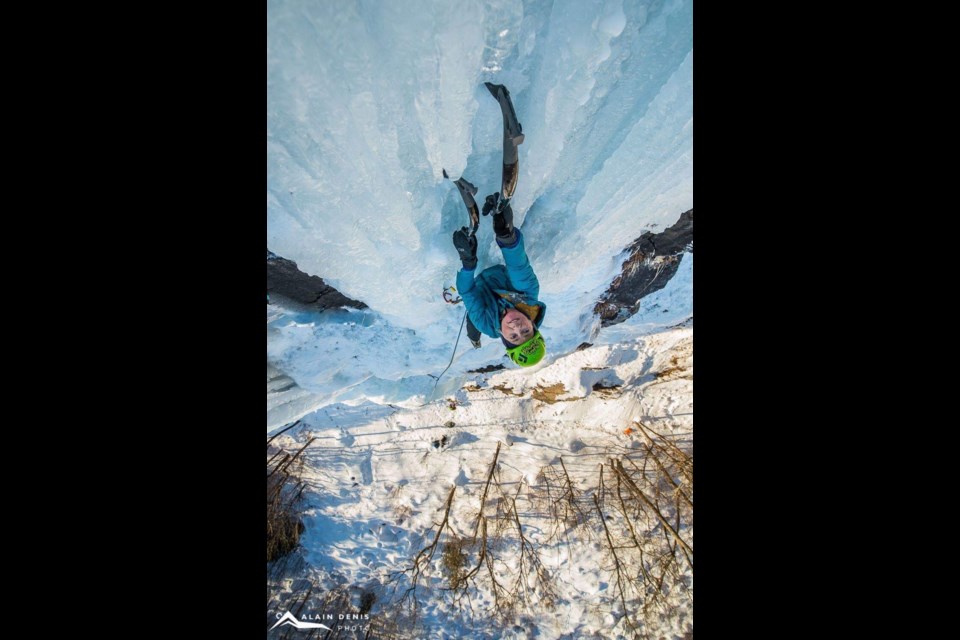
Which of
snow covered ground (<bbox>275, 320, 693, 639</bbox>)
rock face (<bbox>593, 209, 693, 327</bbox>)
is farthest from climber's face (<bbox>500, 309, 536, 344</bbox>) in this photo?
snow covered ground (<bbox>275, 320, 693, 639</bbox>)

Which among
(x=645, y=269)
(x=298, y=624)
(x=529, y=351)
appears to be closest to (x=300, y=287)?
(x=529, y=351)

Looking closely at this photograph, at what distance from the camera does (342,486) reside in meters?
3.39

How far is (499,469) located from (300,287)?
243cm

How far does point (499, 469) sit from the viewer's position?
3447 mm

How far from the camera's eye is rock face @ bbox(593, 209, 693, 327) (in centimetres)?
221

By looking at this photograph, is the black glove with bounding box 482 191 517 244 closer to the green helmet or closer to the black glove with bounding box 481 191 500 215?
the black glove with bounding box 481 191 500 215

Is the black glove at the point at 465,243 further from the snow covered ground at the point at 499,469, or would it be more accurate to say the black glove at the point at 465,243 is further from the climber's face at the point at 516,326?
the snow covered ground at the point at 499,469

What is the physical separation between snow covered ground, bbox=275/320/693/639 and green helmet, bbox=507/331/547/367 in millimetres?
1226

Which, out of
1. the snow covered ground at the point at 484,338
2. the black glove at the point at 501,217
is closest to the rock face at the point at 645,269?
the snow covered ground at the point at 484,338

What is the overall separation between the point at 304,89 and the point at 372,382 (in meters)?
2.08

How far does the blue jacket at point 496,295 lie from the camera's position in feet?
6.01

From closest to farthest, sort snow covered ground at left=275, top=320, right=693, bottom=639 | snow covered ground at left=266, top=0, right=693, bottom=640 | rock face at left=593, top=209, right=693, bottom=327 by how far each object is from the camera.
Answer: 1. snow covered ground at left=266, top=0, right=693, bottom=640
2. rock face at left=593, top=209, right=693, bottom=327
3. snow covered ground at left=275, top=320, right=693, bottom=639
